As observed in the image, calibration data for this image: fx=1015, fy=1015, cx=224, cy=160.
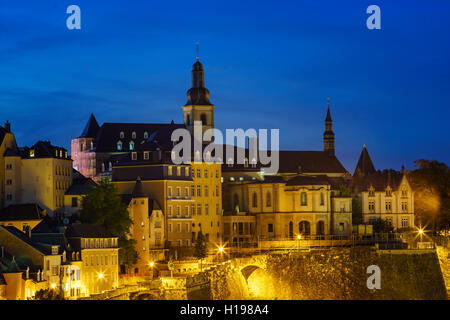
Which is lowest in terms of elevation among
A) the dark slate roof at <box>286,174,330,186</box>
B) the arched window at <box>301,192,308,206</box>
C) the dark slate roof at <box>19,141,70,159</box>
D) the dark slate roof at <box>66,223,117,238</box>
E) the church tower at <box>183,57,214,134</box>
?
the dark slate roof at <box>66,223,117,238</box>

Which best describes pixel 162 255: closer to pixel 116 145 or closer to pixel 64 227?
pixel 64 227

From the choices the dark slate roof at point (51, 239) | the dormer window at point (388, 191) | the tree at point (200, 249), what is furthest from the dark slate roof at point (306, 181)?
the dark slate roof at point (51, 239)

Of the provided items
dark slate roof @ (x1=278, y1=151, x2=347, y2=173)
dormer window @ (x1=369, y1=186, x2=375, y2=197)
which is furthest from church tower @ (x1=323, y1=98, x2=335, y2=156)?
dormer window @ (x1=369, y1=186, x2=375, y2=197)

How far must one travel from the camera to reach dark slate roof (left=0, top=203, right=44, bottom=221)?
342ft

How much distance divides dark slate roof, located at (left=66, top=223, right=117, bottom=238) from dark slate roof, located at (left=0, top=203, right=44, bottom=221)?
9293mm

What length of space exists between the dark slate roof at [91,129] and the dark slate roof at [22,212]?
4082 centimetres

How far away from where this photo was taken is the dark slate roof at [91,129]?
147750 mm

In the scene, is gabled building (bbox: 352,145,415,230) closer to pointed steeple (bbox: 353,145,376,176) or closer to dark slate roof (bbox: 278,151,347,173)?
dark slate roof (bbox: 278,151,347,173)

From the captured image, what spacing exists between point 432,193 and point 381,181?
6804 mm

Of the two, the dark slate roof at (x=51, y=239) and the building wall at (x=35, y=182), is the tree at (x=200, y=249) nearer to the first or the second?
the building wall at (x=35, y=182)

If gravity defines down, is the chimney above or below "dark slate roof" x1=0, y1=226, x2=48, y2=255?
above

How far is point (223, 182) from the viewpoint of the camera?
134000 millimetres

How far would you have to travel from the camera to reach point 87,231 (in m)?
96.1
